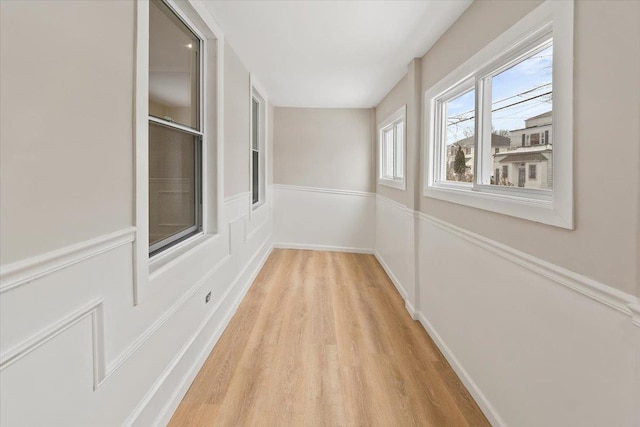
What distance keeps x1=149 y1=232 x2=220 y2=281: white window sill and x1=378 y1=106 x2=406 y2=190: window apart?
2.18 metres

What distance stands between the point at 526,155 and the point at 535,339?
0.85 metres

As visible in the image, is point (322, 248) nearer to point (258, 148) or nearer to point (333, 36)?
point (258, 148)

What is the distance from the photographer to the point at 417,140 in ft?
10.4

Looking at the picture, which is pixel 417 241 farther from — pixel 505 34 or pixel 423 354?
pixel 505 34

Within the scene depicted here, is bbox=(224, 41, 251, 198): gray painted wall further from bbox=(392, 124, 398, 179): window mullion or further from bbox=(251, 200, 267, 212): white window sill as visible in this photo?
bbox=(392, 124, 398, 179): window mullion

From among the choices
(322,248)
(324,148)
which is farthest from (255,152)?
(322,248)

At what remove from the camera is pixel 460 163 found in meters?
2.59

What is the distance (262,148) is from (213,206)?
2490 millimetres

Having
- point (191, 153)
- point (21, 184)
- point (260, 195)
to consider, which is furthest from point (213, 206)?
point (260, 195)

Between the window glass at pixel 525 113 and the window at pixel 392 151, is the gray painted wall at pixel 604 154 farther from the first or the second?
the window at pixel 392 151

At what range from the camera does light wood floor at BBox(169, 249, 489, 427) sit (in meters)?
1.84

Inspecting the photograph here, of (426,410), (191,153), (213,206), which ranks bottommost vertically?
(426,410)

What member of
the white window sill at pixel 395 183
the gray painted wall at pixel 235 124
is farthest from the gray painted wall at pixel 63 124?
the white window sill at pixel 395 183

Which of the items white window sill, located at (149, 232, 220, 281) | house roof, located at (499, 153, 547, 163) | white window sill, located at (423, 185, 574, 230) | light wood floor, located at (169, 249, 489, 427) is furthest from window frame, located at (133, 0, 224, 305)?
house roof, located at (499, 153, 547, 163)
